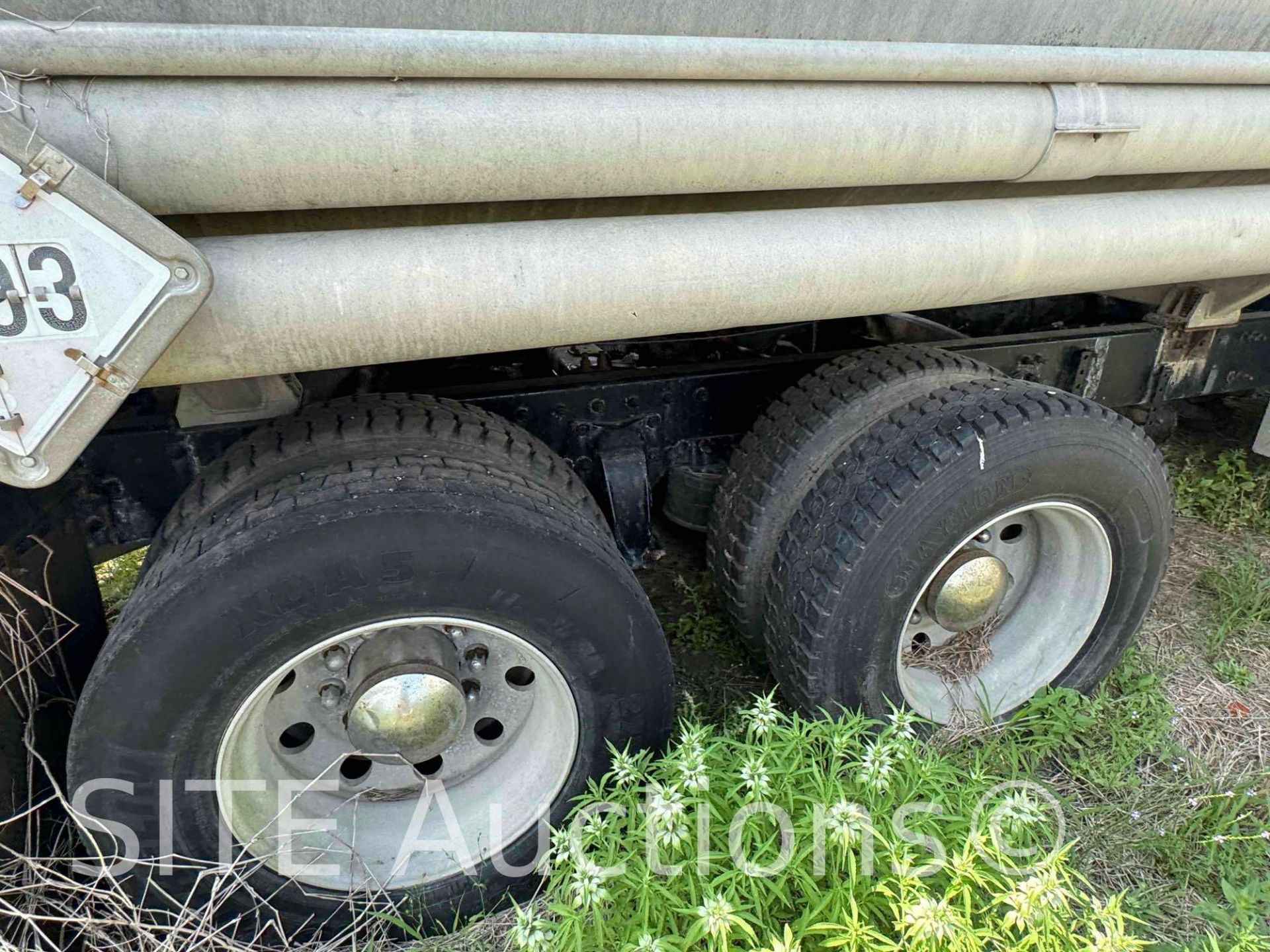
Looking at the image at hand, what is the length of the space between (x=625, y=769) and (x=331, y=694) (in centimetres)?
73

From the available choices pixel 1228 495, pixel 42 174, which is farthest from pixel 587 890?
pixel 1228 495

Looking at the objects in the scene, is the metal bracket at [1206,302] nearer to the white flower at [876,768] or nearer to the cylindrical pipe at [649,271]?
the cylindrical pipe at [649,271]

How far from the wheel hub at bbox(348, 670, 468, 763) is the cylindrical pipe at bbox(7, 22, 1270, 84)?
4.00ft

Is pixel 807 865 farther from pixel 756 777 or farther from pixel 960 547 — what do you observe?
pixel 960 547

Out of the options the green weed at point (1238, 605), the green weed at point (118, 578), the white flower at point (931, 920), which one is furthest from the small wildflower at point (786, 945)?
the green weed at point (118, 578)

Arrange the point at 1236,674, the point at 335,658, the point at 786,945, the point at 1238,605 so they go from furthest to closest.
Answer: the point at 1238,605 → the point at 1236,674 → the point at 335,658 → the point at 786,945

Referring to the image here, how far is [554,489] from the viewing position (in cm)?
198

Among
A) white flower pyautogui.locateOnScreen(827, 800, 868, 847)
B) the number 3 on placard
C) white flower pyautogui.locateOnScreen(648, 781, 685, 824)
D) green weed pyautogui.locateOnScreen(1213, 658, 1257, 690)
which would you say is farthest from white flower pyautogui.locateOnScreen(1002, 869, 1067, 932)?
green weed pyautogui.locateOnScreen(1213, 658, 1257, 690)

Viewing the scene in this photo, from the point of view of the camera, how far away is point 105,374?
1260 mm

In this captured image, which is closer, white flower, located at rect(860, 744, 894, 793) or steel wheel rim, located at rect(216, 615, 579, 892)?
white flower, located at rect(860, 744, 894, 793)

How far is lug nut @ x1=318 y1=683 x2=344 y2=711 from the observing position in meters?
1.98

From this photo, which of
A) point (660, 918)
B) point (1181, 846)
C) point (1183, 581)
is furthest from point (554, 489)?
point (1183, 581)

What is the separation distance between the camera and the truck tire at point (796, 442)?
2322mm

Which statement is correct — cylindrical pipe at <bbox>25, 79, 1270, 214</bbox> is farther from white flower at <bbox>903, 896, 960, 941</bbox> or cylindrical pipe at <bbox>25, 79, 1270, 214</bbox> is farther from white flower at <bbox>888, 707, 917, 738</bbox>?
white flower at <bbox>903, 896, 960, 941</bbox>
